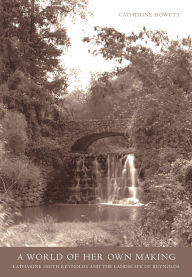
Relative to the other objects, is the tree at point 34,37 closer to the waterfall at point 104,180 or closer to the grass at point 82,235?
the waterfall at point 104,180

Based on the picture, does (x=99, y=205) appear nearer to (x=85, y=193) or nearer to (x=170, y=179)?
(x=85, y=193)

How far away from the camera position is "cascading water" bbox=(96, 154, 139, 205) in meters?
21.5

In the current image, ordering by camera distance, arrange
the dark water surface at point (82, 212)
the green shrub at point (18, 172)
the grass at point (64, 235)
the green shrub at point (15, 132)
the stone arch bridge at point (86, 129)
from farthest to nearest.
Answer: the stone arch bridge at point (86, 129) < the green shrub at point (15, 132) < the green shrub at point (18, 172) < the dark water surface at point (82, 212) < the grass at point (64, 235)

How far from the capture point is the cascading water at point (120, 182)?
21.5m

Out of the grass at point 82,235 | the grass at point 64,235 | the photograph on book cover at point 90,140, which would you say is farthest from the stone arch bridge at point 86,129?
the grass at point 64,235

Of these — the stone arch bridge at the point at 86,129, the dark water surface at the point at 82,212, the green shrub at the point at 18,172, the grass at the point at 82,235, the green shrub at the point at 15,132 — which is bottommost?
the grass at the point at 82,235

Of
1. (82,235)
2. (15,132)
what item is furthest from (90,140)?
(82,235)

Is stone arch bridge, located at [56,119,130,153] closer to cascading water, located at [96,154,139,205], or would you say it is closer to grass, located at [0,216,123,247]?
cascading water, located at [96,154,139,205]

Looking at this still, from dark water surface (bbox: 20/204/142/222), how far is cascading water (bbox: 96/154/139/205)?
4.81 ft

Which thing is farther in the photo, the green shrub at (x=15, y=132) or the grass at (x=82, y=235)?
the green shrub at (x=15, y=132)

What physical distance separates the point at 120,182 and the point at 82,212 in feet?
16.5

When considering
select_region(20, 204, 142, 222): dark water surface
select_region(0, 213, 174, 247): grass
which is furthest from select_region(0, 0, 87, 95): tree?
select_region(0, 213, 174, 247): grass

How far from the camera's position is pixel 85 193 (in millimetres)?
22312

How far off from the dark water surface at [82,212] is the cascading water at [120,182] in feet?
4.81
